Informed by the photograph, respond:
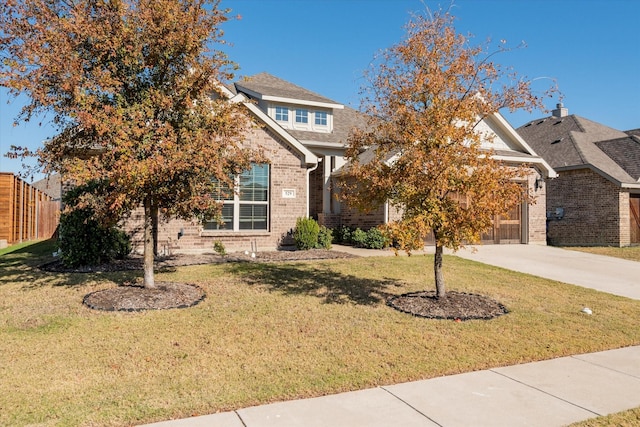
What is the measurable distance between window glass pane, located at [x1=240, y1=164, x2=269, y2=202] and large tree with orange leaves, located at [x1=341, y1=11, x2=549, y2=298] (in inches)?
281

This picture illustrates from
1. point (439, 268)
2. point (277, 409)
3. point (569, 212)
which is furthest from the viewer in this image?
point (569, 212)

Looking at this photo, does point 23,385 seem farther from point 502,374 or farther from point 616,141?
point 616,141

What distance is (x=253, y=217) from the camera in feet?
49.9

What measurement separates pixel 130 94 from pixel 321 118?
1353cm

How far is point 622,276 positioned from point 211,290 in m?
11.3

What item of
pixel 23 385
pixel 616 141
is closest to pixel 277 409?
pixel 23 385

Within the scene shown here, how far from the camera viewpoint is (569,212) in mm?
21375

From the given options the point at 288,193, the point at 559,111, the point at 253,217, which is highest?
the point at 559,111

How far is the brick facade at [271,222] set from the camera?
551 inches

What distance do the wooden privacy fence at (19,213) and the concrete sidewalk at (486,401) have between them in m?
15.5

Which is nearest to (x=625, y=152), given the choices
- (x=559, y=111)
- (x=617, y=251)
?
(x=617, y=251)

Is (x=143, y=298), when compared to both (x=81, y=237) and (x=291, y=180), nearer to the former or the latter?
(x=81, y=237)

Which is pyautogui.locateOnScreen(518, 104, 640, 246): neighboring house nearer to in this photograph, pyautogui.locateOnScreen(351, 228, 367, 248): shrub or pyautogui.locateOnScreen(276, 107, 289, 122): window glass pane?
pyautogui.locateOnScreen(351, 228, 367, 248): shrub

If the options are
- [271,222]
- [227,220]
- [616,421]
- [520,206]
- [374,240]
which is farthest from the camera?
[520,206]
